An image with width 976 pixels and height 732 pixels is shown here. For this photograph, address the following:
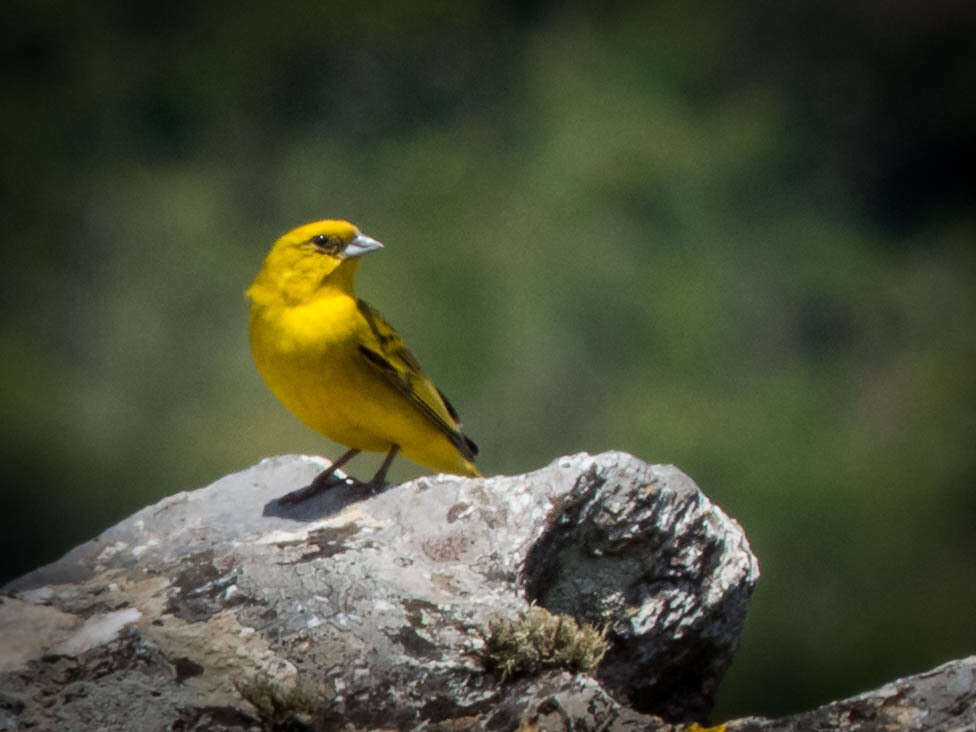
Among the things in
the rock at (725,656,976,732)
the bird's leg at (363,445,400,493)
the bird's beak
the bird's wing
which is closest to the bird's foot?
the bird's leg at (363,445,400,493)

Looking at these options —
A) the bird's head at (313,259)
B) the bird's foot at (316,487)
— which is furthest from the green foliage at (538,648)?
the bird's head at (313,259)

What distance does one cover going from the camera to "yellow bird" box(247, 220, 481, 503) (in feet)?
16.4

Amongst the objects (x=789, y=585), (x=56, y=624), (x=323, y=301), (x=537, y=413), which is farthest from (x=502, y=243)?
(x=56, y=624)

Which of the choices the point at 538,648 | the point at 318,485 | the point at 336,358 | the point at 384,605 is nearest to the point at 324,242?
the point at 336,358

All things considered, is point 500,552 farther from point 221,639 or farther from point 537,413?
point 537,413

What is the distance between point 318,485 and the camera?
5.04 meters

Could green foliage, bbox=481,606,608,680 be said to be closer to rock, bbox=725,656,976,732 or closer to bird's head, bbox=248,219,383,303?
rock, bbox=725,656,976,732

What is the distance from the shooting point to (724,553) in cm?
459

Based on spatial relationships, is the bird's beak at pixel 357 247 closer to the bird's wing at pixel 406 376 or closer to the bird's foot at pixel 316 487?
the bird's wing at pixel 406 376

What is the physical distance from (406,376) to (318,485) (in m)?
0.46

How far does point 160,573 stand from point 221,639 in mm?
503

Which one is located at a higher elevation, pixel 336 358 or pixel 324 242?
pixel 324 242

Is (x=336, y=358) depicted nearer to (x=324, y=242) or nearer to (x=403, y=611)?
(x=324, y=242)

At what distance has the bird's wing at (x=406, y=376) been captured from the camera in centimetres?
509
